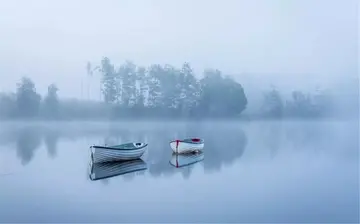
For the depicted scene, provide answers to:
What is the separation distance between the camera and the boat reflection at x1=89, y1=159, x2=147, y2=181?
16.5 ft

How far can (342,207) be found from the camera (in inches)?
144

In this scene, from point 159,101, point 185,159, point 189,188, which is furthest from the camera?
point 159,101

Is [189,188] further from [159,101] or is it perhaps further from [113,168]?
[159,101]

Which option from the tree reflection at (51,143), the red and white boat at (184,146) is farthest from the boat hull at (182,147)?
the tree reflection at (51,143)

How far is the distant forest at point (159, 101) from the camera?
13.4 m

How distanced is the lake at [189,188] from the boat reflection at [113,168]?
0.36 feet

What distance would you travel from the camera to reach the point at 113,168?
5.50 metres

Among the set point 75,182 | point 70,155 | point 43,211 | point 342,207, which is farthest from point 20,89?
point 342,207

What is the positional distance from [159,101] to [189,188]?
33.4 ft

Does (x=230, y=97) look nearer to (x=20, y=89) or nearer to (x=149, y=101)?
(x=149, y=101)

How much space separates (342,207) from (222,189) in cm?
125

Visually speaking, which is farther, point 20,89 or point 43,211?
point 20,89

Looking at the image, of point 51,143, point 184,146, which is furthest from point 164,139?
point 184,146

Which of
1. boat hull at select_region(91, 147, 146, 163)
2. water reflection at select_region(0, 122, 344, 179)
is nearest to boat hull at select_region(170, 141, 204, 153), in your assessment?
water reflection at select_region(0, 122, 344, 179)
